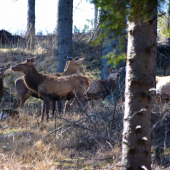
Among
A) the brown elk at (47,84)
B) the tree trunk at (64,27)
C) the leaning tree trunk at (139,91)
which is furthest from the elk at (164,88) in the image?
the leaning tree trunk at (139,91)

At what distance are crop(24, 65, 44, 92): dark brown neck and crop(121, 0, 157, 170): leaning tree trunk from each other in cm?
556

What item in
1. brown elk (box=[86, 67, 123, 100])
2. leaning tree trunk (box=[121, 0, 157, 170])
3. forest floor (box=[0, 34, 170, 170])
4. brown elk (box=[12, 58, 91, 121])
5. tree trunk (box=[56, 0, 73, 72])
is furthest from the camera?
brown elk (box=[86, 67, 123, 100])

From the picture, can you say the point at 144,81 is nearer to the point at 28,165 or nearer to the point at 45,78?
the point at 28,165

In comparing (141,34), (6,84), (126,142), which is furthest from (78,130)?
(6,84)

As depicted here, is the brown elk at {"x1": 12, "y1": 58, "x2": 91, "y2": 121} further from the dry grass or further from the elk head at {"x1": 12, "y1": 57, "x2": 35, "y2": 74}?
the dry grass

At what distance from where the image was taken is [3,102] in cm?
1102

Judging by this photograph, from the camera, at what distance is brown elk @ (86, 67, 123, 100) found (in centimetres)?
1009

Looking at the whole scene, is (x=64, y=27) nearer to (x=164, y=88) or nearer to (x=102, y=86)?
(x=102, y=86)

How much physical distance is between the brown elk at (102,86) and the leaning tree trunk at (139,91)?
6.47 metres

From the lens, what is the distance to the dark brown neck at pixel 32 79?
848 centimetres

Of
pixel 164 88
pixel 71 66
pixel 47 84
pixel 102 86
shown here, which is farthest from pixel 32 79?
pixel 164 88

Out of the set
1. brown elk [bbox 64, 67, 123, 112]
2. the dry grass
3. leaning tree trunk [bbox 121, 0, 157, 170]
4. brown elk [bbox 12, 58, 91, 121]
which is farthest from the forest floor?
brown elk [bbox 64, 67, 123, 112]

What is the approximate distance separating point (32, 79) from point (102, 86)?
3021 millimetres

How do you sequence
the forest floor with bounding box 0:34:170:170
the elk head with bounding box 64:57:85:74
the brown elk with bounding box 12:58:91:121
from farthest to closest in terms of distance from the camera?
the elk head with bounding box 64:57:85:74 → the brown elk with bounding box 12:58:91:121 → the forest floor with bounding box 0:34:170:170
